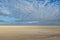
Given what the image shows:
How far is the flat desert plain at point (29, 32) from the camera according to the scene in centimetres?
86

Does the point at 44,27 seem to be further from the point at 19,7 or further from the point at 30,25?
the point at 19,7

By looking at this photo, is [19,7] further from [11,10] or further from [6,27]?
[6,27]

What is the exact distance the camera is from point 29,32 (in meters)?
0.91

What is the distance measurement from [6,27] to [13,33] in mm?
94

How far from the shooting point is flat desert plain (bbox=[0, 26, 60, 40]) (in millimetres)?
858

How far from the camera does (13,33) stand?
2.95 ft

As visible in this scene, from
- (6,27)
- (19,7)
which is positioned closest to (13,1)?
(19,7)

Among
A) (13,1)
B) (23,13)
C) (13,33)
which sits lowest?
(13,33)

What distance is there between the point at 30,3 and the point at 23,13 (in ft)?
0.32

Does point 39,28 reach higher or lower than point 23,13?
lower

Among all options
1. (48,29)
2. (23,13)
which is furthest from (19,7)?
(48,29)

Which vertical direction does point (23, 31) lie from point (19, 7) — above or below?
below

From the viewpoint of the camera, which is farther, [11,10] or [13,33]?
[11,10]

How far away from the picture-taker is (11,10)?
100 cm
